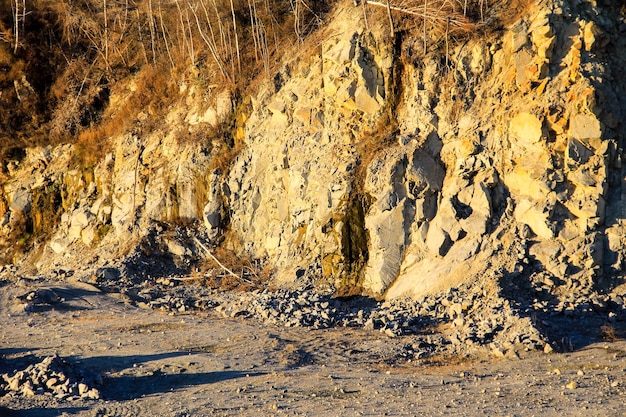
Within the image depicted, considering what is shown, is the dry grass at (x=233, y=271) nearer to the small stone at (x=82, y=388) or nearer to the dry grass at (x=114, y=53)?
the dry grass at (x=114, y=53)

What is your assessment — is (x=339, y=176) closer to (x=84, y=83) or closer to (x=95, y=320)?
(x=95, y=320)

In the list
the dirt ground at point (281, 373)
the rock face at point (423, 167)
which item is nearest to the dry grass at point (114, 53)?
the rock face at point (423, 167)

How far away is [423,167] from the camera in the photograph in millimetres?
14727

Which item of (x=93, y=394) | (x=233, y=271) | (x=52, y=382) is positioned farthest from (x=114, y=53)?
(x=93, y=394)

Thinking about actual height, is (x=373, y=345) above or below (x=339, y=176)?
below

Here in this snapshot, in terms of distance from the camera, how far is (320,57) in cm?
1712

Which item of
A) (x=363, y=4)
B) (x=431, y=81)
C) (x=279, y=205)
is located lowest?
(x=279, y=205)

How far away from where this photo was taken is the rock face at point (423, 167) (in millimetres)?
13289

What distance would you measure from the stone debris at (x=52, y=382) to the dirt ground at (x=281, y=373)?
0.12m

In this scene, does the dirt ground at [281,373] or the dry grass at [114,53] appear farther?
the dry grass at [114,53]

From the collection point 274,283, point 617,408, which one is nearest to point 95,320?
point 274,283

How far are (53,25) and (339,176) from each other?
12.5m

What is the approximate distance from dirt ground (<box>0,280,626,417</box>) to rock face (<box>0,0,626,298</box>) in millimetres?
2635

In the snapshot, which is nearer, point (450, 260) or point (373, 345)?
point (373, 345)
